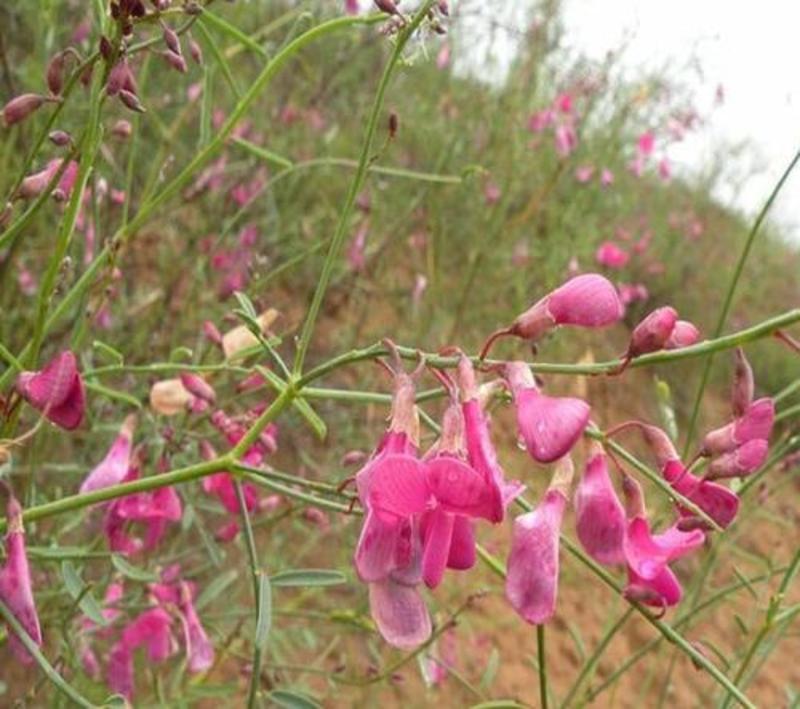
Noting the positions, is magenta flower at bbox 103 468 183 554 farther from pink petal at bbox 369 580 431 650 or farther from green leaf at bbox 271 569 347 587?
pink petal at bbox 369 580 431 650

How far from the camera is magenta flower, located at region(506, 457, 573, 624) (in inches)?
30.1

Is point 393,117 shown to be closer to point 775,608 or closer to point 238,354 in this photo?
point 238,354

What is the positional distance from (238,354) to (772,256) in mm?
5844

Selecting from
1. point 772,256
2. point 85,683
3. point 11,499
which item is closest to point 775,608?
point 11,499

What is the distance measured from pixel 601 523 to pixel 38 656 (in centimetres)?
42

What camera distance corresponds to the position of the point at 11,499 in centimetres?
97

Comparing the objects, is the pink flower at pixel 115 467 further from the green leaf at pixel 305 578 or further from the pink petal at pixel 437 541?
the pink petal at pixel 437 541

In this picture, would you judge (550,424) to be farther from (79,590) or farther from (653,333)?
(79,590)

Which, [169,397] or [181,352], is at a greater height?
[181,352]

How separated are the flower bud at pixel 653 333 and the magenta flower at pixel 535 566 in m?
0.13

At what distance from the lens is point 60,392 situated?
0.89 metres

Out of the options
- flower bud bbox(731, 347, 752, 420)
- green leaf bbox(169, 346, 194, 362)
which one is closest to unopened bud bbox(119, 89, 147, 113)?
green leaf bbox(169, 346, 194, 362)

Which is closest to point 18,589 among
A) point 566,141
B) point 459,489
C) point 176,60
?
point 459,489

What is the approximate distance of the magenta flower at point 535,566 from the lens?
764 millimetres
